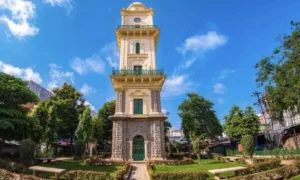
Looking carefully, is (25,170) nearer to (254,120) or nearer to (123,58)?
(123,58)

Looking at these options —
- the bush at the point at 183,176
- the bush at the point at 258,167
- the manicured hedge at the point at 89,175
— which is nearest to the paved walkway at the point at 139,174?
the bush at the point at 183,176

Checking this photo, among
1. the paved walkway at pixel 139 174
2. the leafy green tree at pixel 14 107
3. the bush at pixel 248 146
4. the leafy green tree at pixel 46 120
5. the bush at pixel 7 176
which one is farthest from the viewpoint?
the leafy green tree at pixel 46 120

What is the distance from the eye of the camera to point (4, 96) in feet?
56.4

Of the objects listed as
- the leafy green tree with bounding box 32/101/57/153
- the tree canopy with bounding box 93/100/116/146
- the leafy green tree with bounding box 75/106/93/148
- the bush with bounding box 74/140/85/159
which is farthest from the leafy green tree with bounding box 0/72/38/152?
the tree canopy with bounding box 93/100/116/146

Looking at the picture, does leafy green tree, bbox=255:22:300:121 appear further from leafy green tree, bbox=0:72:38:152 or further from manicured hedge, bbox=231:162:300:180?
leafy green tree, bbox=0:72:38:152

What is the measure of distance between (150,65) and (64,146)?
23.8 m

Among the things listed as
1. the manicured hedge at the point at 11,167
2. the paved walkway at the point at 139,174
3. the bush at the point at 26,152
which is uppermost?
the bush at the point at 26,152

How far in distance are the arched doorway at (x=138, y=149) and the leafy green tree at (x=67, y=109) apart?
14136 millimetres

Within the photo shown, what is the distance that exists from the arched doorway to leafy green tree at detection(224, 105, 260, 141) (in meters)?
18.6

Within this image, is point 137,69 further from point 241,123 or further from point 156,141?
point 241,123

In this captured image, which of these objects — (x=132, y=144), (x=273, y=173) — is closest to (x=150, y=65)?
(x=132, y=144)

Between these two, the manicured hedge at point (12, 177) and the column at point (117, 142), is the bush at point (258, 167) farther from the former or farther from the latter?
the column at point (117, 142)

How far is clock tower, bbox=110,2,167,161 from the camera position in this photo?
76.1ft

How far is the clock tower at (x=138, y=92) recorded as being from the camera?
23203mm
